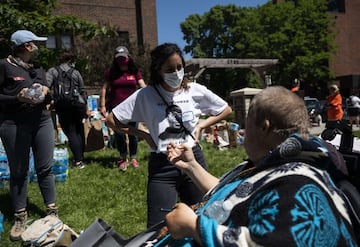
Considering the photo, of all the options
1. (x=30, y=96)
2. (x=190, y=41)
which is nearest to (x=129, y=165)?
(x=30, y=96)

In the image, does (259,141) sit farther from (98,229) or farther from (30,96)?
(30,96)

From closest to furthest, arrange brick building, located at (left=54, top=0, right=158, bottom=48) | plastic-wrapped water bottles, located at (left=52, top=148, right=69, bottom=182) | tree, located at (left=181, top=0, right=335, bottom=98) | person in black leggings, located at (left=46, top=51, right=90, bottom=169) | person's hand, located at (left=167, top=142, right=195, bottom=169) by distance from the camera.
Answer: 1. person's hand, located at (left=167, top=142, right=195, bottom=169)
2. plastic-wrapped water bottles, located at (left=52, top=148, right=69, bottom=182)
3. person in black leggings, located at (left=46, top=51, right=90, bottom=169)
4. brick building, located at (left=54, top=0, right=158, bottom=48)
5. tree, located at (left=181, top=0, right=335, bottom=98)

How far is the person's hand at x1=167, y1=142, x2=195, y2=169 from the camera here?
2.49 metres

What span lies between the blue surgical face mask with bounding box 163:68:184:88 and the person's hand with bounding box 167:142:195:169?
721 mm

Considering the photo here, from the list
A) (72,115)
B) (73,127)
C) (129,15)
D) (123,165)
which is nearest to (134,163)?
(123,165)

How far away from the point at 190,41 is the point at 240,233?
59.5m

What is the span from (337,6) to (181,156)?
45161mm

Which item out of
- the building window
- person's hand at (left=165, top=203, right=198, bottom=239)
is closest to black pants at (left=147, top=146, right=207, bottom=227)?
person's hand at (left=165, top=203, right=198, bottom=239)

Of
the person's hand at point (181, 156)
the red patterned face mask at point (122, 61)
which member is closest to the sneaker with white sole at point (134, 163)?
the red patterned face mask at point (122, 61)

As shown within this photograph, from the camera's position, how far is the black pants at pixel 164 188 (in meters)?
2.85

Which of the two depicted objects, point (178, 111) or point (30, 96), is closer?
point (178, 111)

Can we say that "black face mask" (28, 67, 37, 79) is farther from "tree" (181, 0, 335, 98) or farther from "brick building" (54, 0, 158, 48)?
"tree" (181, 0, 335, 98)

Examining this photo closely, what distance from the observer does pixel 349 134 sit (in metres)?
2.16

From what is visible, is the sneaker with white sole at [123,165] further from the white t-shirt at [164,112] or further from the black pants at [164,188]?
the black pants at [164,188]
